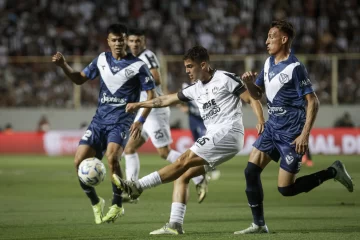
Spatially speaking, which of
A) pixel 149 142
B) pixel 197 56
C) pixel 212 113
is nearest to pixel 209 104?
pixel 212 113

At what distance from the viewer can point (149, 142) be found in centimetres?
2595

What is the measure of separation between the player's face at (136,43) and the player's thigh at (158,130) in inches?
53.0

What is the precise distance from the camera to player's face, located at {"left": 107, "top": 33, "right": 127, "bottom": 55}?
35.7ft

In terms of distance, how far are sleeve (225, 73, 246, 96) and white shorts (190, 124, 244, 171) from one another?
42 centimetres

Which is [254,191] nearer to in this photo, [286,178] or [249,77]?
[286,178]

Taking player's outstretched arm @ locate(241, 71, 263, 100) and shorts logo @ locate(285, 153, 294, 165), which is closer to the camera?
player's outstretched arm @ locate(241, 71, 263, 100)

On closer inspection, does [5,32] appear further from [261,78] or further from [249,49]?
[261,78]

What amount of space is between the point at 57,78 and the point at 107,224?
18.2 metres

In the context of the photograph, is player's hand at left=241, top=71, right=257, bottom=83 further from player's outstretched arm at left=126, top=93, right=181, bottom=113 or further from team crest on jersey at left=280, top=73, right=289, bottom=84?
player's outstretched arm at left=126, top=93, right=181, bottom=113

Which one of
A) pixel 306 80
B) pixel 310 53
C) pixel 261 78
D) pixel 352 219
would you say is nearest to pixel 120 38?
pixel 261 78

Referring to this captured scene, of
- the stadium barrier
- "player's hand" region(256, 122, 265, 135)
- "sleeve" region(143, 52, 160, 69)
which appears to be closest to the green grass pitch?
"player's hand" region(256, 122, 265, 135)

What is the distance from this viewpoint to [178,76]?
2767 centimetres

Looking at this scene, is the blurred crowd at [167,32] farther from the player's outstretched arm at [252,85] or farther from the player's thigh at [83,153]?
the player's outstretched arm at [252,85]

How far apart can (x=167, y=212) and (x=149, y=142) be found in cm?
1455
